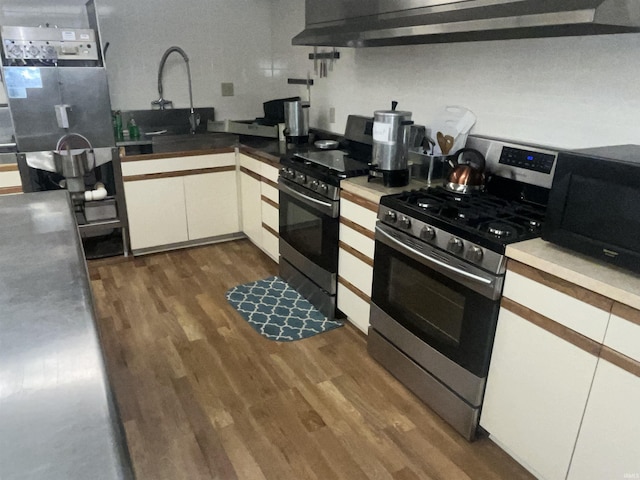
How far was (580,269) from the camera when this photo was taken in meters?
1.42

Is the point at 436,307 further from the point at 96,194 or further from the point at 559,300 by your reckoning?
the point at 96,194

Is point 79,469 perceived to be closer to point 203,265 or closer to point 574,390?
point 574,390

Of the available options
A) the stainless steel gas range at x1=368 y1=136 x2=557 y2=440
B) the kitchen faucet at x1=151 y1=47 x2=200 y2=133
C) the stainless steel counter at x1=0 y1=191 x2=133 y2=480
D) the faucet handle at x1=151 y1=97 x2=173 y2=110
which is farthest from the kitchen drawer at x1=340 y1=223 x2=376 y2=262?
the faucet handle at x1=151 y1=97 x2=173 y2=110

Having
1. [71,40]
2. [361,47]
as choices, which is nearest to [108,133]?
[71,40]

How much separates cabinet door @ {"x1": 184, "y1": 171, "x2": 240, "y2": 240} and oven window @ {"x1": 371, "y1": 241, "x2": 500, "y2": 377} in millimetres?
1894

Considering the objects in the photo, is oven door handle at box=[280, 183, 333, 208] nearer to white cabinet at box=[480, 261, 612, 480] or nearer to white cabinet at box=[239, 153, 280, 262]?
white cabinet at box=[239, 153, 280, 262]

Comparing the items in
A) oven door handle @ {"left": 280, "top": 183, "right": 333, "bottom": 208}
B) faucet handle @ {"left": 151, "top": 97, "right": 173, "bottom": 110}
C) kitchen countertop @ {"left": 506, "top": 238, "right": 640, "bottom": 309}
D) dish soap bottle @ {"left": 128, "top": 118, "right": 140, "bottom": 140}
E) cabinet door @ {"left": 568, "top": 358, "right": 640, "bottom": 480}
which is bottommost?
cabinet door @ {"left": 568, "top": 358, "right": 640, "bottom": 480}

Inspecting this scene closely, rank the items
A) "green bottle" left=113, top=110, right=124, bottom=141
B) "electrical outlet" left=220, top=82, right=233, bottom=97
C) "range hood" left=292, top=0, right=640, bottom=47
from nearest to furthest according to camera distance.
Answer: "range hood" left=292, top=0, right=640, bottom=47, "green bottle" left=113, top=110, right=124, bottom=141, "electrical outlet" left=220, top=82, right=233, bottom=97

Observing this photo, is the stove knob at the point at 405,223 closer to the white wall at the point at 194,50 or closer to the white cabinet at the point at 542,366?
the white cabinet at the point at 542,366

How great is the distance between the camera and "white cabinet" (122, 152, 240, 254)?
11.4ft

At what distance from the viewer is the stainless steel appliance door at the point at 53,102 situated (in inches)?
119

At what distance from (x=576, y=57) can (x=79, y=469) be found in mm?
2146

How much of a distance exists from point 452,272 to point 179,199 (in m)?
2.46

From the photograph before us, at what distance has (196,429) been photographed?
1.95 metres
